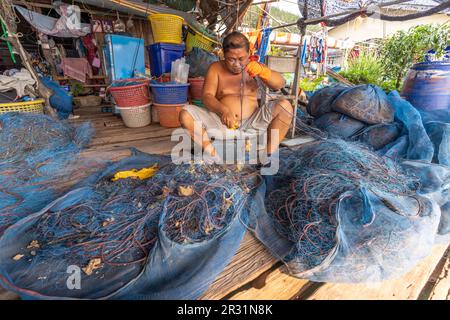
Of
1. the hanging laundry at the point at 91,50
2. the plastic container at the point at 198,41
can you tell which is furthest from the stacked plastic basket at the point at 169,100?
the hanging laundry at the point at 91,50

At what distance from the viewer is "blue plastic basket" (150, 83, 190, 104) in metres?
2.89

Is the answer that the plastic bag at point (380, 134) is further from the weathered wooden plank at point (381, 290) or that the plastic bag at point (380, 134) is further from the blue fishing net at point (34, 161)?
the blue fishing net at point (34, 161)

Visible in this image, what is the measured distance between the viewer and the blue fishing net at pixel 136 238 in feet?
3.06

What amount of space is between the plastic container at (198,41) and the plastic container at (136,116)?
195 centimetres

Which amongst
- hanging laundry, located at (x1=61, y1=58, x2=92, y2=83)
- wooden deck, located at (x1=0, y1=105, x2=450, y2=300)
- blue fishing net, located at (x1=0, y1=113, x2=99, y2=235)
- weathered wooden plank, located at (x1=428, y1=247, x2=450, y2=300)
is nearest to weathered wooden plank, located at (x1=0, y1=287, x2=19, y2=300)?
wooden deck, located at (x1=0, y1=105, x2=450, y2=300)

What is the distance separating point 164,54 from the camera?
11.5 ft

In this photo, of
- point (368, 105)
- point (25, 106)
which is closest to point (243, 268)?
point (368, 105)

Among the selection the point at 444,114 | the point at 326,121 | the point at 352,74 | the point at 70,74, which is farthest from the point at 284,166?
the point at 70,74

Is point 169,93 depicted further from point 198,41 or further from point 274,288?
point 274,288

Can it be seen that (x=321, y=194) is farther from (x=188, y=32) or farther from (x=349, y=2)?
(x=188, y=32)

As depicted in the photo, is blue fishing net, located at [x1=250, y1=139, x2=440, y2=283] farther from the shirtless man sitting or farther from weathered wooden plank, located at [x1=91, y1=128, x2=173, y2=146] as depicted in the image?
weathered wooden plank, located at [x1=91, y1=128, x2=173, y2=146]

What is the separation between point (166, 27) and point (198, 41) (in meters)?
1.04

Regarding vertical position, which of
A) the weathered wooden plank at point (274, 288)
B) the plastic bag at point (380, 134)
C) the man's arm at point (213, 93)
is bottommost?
the weathered wooden plank at point (274, 288)

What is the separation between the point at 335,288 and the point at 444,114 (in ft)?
7.91
